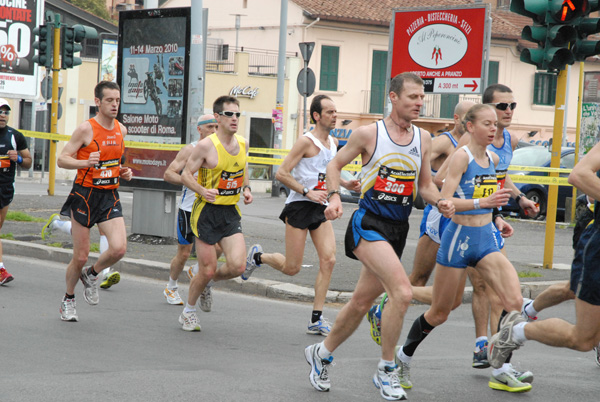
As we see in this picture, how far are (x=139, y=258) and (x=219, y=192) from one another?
4313 mm

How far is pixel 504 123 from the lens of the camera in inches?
280

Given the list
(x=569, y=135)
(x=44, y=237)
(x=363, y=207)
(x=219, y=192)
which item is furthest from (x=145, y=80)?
(x=569, y=135)

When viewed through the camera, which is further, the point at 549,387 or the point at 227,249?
the point at 227,249

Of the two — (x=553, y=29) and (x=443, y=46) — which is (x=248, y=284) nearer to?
(x=553, y=29)

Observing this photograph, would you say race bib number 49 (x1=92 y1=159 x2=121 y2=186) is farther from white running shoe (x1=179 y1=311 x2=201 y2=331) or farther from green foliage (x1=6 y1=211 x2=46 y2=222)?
green foliage (x1=6 y1=211 x2=46 y2=222)

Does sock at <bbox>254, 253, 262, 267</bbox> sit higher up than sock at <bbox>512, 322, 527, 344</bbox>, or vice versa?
sock at <bbox>512, 322, 527, 344</bbox>

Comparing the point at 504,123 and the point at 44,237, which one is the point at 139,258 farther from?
the point at 504,123

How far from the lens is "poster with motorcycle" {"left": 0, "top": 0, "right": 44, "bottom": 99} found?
18438 millimetres

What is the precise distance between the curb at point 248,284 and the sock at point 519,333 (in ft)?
13.8

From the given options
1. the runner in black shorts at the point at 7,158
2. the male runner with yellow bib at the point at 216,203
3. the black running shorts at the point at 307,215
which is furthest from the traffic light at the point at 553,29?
the runner in black shorts at the point at 7,158

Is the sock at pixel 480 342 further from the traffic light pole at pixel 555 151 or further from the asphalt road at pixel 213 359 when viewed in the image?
the traffic light pole at pixel 555 151

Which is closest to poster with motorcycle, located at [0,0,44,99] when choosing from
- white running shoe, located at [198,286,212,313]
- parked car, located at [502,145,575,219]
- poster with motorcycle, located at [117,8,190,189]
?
poster with motorcycle, located at [117,8,190,189]

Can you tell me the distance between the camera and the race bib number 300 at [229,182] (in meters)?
7.85

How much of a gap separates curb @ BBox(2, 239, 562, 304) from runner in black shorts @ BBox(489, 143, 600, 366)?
14.7 feet
